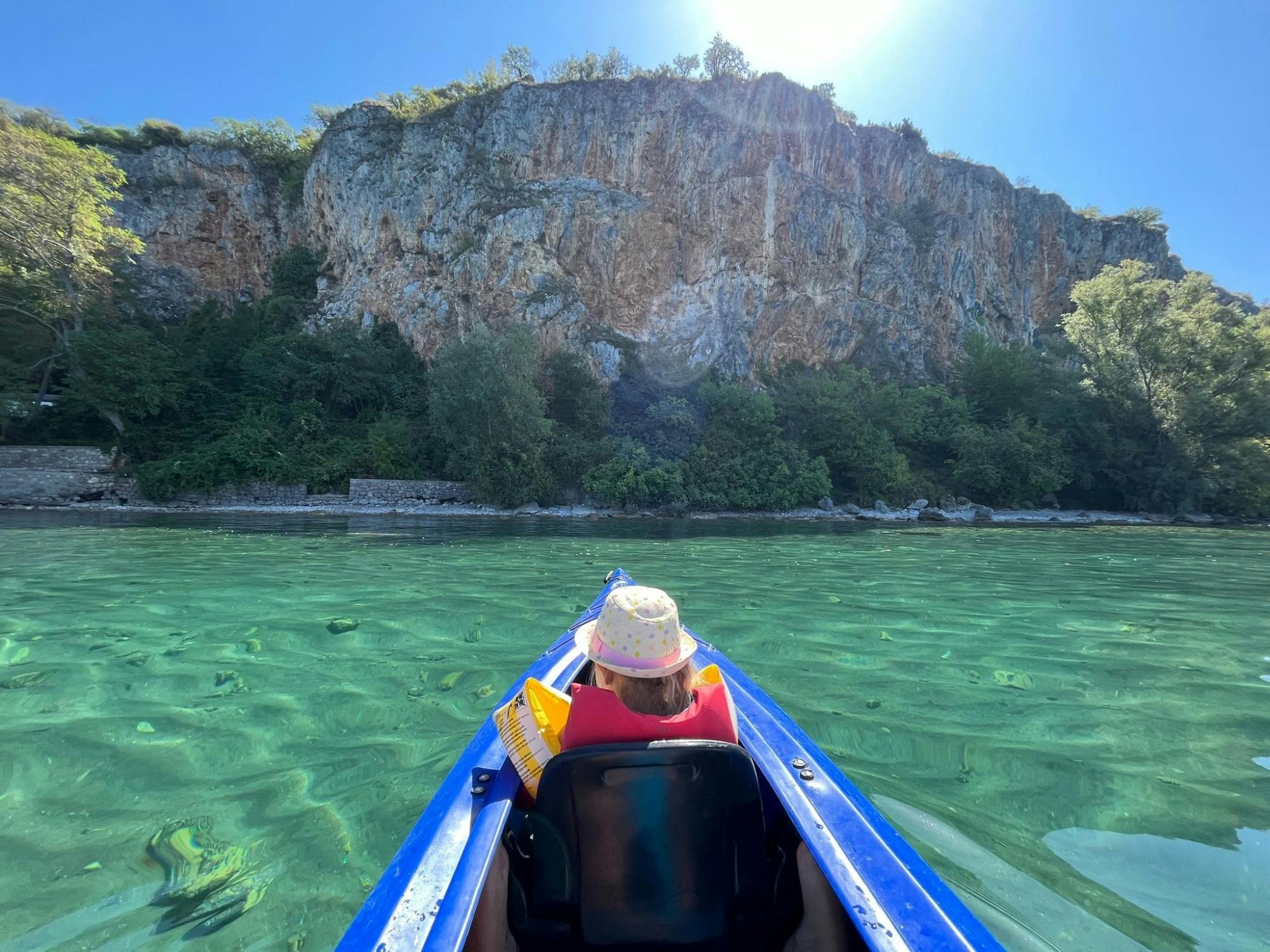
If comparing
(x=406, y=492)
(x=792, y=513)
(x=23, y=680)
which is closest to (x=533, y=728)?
(x=23, y=680)

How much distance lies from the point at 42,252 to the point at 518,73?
91.3ft

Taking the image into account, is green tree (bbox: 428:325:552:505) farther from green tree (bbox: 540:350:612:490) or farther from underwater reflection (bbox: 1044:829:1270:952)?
underwater reflection (bbox: 1044:829:1270:952)

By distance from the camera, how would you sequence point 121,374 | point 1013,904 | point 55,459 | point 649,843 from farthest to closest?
point 121,374 < point 55,459 < point 1013,904 < point 649,843

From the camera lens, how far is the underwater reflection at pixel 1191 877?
6.31 feet

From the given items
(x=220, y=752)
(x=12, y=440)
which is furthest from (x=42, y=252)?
(x=220, y=752)

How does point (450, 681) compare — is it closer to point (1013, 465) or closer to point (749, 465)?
point (749, 465)

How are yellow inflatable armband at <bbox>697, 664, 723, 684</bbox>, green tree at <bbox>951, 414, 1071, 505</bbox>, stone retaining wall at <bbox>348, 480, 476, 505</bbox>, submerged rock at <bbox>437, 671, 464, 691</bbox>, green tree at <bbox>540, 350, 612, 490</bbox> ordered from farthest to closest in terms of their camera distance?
green tree at <bbox>951, 414, 1071, 505</bbox>
green tree at <bbox>540, 350, 612, 490</bbox>
stone retaining wall at <bbox>348, 480, 476, 505</bbox>
submerged rock at <bbox>437, 671, 464, 691</bbox>
yellow inflatable armband at <bbox>697, 664, 723, 684</bbox>

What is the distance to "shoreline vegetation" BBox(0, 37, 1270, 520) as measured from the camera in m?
21.5

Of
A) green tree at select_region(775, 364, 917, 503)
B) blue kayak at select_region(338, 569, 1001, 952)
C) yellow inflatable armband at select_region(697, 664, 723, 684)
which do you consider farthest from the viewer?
green tree at select_region(775, 364, 917, 503)

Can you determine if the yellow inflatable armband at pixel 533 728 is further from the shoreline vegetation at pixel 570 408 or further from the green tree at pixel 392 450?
the green tree at pixel 392 450

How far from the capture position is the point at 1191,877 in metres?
2.17

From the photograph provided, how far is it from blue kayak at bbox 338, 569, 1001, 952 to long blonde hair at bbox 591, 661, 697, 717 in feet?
0.92

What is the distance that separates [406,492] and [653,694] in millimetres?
24031

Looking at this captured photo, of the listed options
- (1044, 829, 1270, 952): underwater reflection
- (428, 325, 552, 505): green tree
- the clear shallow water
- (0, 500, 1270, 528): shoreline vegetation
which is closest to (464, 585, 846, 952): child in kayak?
the clear shallow water
